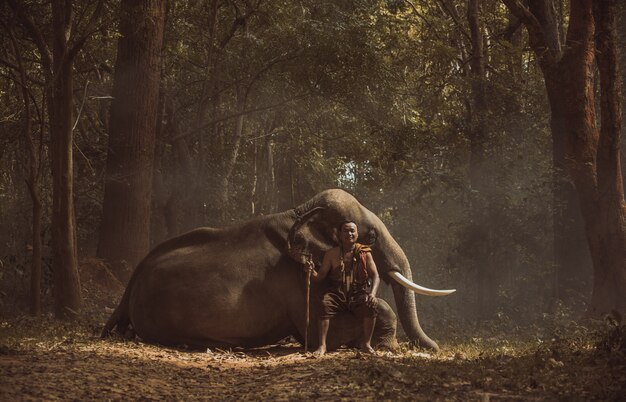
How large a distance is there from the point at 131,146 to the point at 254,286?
20.4ft

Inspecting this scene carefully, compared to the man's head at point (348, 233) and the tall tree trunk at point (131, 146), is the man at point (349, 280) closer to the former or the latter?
the man's head at point (348, 233)

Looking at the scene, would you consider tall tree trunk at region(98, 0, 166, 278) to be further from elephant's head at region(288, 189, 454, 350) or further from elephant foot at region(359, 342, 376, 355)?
elephant foot at region(359, 342, 376, 355)

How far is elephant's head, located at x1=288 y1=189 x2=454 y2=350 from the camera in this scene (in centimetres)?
1118

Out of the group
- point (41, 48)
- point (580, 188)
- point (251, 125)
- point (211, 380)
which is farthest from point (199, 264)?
point (251, 125)

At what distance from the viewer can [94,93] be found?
22500mm

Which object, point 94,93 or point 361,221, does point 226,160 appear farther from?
point 361,221

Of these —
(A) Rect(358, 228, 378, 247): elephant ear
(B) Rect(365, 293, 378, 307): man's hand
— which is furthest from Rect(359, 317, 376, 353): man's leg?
(A) Rect(358, 228, 378, 247): elephant ear

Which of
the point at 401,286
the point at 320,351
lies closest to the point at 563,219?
the point at 401,286

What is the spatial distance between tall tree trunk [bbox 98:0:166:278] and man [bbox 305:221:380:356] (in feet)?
21.4

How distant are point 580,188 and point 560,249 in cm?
222

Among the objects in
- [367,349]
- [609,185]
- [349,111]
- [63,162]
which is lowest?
[367,349]

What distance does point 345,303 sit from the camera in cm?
1041

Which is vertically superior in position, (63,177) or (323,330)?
(63,177)

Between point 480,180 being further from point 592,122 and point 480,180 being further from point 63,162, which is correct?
point 63,162
